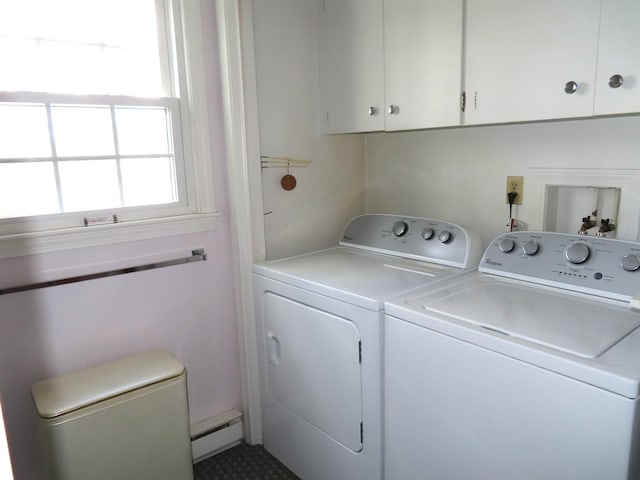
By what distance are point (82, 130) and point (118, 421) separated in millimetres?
1062

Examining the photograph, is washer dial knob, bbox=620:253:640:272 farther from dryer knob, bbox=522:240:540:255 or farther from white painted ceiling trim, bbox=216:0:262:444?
white painted ceiling trim, bbox=216:0:262:444

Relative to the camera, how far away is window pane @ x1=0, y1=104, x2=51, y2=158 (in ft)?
5.30

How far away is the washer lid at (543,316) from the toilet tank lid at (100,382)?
1.01 metres

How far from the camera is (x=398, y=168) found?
228 cm

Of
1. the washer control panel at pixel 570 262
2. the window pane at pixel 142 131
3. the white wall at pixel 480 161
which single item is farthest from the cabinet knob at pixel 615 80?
the window pane at pixel 142 131

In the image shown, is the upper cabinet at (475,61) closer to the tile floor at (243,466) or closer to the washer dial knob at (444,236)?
the washer dial knob at (444,236)

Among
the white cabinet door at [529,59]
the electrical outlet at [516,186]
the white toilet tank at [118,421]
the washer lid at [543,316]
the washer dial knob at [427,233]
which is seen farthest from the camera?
the washer dial knob at [427,233]

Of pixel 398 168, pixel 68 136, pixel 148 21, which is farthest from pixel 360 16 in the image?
pixel 68 136

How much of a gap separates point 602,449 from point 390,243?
1.21m

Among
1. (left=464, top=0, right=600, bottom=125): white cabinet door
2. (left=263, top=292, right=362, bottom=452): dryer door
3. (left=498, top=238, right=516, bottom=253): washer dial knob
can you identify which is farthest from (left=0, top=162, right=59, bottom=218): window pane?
(left=498, top=238, right=516, bottom=253): washer dial knob

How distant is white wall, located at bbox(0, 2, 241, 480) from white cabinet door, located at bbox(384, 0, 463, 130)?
0.74 m

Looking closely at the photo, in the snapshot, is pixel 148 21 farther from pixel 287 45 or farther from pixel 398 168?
pixel 398 168

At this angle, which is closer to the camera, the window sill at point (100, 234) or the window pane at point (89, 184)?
the window sill at point (100, 234)

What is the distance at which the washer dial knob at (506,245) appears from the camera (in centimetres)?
169
